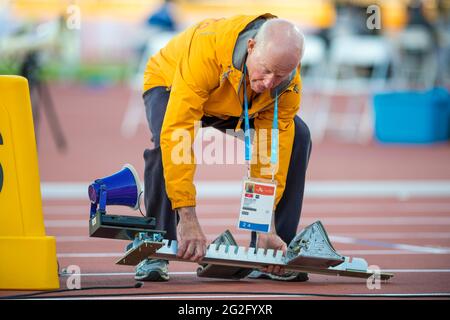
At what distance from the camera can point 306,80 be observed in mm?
24891

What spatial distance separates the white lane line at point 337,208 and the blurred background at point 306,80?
1.72 metres

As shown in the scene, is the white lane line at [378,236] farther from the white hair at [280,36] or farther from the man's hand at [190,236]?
the white hair at [280,36]

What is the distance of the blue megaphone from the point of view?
17.4ft

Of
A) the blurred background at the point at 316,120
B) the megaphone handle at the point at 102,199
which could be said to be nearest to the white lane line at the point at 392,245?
the blurred background at the point at 316,120

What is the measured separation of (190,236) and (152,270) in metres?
0.50

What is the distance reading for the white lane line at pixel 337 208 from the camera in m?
9.38

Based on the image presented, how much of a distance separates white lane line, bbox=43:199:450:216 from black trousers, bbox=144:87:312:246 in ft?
10.8

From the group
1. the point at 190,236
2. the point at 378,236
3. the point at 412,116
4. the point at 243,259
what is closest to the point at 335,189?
the point at 378,236

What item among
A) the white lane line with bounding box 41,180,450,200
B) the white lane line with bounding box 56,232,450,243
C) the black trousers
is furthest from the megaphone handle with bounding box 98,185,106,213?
the white lane line with bounding box 41,180,450,200

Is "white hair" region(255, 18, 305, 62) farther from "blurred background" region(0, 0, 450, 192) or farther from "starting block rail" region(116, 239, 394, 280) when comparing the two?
"blurred background" region(0, 0, 450, 192)

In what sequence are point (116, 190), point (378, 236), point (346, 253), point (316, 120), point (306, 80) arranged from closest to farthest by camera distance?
point (116, 190) → point (346, 253) → point (378, 236) → point (316, 120) → point (306, 80)

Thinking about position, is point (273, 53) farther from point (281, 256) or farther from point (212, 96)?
point (281, 256)

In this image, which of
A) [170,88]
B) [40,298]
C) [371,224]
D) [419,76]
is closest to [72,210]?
[371,224]
